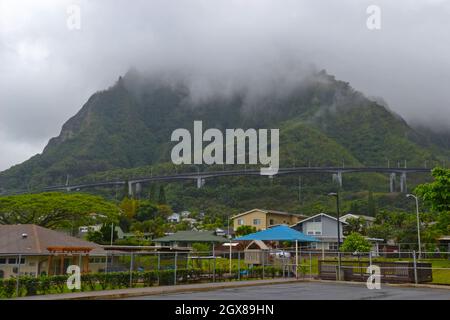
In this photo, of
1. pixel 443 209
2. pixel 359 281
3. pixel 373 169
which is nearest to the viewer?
pixel 359 281

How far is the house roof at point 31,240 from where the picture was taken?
31875 mm

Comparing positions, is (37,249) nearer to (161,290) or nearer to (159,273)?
(159,273)

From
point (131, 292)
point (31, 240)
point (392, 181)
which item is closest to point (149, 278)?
point (131, 292)

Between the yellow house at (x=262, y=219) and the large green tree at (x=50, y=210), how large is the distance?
34.8 m

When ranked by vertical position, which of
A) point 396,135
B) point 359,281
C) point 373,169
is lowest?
point 359,281

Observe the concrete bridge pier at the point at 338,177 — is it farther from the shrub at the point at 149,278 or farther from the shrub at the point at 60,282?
the shrub at the point at 60,282

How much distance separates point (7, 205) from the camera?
5100 cm

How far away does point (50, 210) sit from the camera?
50.4m

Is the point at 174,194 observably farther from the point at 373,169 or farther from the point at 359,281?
the point at 359,281

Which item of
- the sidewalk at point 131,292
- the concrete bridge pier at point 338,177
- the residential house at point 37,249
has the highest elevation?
the concrete bridge pier at point 338,177

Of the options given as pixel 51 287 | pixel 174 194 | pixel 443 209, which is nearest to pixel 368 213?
pixel 174 194

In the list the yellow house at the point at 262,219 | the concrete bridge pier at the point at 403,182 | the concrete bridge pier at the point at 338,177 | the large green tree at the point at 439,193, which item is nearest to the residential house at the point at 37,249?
the large green tree at the point at 439,193

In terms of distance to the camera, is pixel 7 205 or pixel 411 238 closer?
pixel 7 205
